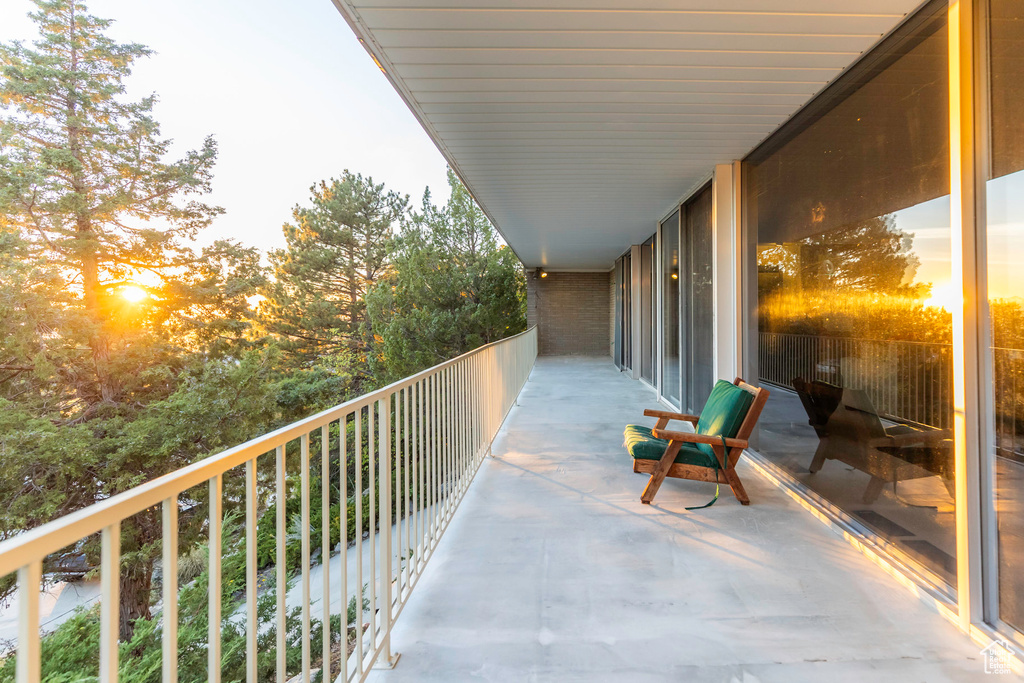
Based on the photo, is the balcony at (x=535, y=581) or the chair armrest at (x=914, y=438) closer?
the balcony at (x=535, y=581)

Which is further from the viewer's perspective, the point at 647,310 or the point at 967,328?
the point at 647,310

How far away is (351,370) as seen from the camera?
20016 mm

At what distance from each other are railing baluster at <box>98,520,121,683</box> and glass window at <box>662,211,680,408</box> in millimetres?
5465

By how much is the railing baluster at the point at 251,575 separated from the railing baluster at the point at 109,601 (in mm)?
278

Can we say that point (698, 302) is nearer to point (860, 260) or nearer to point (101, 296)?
point (860, 260)

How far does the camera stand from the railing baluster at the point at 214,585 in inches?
35.8

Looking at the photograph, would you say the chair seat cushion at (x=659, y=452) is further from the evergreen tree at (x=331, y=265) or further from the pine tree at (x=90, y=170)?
the evergreen tree at (x=331, y=265)

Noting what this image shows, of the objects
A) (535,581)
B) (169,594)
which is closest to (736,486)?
(535,581)

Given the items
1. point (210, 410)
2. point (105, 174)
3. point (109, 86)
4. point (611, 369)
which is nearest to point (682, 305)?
point (611, 369)

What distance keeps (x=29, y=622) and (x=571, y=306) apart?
1331 centimetres

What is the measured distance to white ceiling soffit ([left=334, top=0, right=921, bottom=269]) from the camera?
2162mm

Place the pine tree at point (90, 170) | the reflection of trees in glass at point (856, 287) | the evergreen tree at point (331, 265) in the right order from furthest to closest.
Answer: the evergreen tree at point (331, 265) < the pine tree at point (90, 170) < the reflection of trees in glass at point (856, 287)

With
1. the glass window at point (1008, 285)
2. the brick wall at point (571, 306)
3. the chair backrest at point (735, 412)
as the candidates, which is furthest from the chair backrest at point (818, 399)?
the brick wall at point (571, 306)

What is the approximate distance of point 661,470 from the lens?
2938mm
